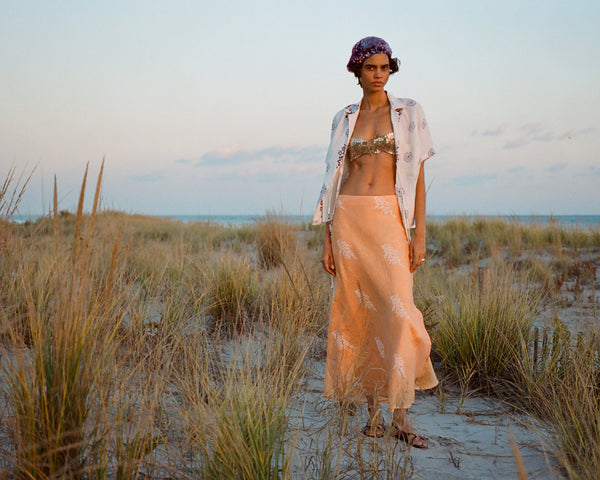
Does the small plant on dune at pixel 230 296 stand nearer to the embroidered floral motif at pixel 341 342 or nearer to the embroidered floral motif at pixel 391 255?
the embroidered floral motif at pixel 341 342

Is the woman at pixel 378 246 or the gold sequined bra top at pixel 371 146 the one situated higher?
the gold sequined bra top at pixel 371 146

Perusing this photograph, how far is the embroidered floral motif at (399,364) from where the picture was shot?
2.61 m

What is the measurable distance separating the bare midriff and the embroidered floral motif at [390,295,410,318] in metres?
0.59

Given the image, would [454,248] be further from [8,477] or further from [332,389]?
[8,477]

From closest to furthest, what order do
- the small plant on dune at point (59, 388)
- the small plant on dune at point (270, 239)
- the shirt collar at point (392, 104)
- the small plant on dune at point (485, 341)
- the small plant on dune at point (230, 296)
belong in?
the small plant on dune at point (59, 388)
the shirt collar at point (392, 104)
the small plant on dune at point (485, 341)
the small plant on dune at point (230, 296)
the small plant on dune at point (270, 239)

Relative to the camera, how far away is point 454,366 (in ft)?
11.8

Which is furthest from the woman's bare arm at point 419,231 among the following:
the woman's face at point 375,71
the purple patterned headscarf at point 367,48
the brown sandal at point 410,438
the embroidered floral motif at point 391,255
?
the brown sandal at point 410,438

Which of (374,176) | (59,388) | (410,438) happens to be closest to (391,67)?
(374,176)

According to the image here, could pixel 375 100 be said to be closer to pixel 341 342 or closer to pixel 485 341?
pixel 341 342

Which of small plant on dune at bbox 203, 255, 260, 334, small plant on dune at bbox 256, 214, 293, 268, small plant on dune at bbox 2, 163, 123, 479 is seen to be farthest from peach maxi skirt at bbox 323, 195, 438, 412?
small plant on dune at bbox 256, 214, 293, 268

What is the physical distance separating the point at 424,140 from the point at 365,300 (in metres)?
0.95

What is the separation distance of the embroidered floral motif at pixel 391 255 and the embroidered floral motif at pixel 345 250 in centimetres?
19

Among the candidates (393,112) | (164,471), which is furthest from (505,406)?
(164,471)

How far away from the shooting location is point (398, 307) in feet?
8.71
